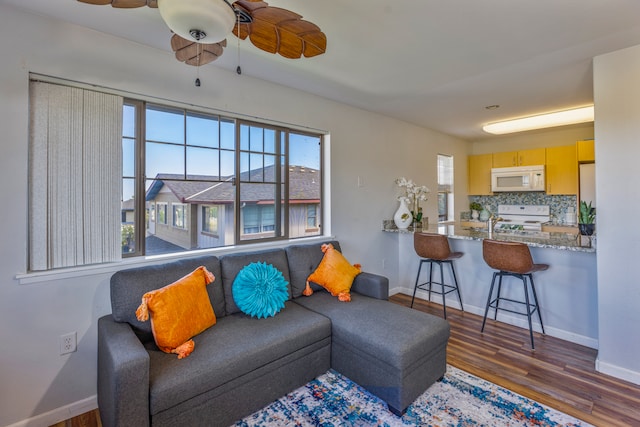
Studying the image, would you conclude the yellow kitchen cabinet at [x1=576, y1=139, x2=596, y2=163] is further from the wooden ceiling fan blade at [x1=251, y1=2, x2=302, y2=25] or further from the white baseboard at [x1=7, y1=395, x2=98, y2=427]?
the white baseboard at [x1=7, y1=395, x2=98, y2=427]

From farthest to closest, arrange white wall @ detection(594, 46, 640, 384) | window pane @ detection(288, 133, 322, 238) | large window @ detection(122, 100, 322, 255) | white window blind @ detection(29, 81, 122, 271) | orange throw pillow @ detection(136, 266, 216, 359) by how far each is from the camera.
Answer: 1. window pane @ detection(288, 133, 322, 238)
2. large window @ detection(122, 100, 322, 255)
3. white wall @ detection(594, 46, 640, 384)
4. white window blind @ detection(29, 81, 122, 271)
5. orange throw pillow @ detection(136, 266, 216, 359)

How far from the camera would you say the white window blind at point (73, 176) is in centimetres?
185

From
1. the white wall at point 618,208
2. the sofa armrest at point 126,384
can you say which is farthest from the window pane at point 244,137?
the white wall at point 618,208

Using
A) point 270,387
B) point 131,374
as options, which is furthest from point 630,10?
point 131,374

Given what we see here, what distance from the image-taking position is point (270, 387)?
193 cm

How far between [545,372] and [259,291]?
226cm

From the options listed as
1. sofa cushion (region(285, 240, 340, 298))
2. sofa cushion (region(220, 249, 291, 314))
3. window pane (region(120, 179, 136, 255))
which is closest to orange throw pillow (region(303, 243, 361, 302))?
sofa cushion (region(285, 240, 340, 298))

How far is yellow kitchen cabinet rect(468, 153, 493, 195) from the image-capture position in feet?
18.2

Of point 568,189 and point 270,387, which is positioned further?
point 568,189

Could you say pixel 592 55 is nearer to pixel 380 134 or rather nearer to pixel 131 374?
pixel 380 134

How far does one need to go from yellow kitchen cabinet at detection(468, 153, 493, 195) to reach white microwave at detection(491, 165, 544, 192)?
0.16m

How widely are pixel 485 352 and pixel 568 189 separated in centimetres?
356

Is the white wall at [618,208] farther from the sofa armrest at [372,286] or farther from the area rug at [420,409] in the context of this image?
the sofa armrest at [372,286]

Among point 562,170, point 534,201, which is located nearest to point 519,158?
point 562,170
